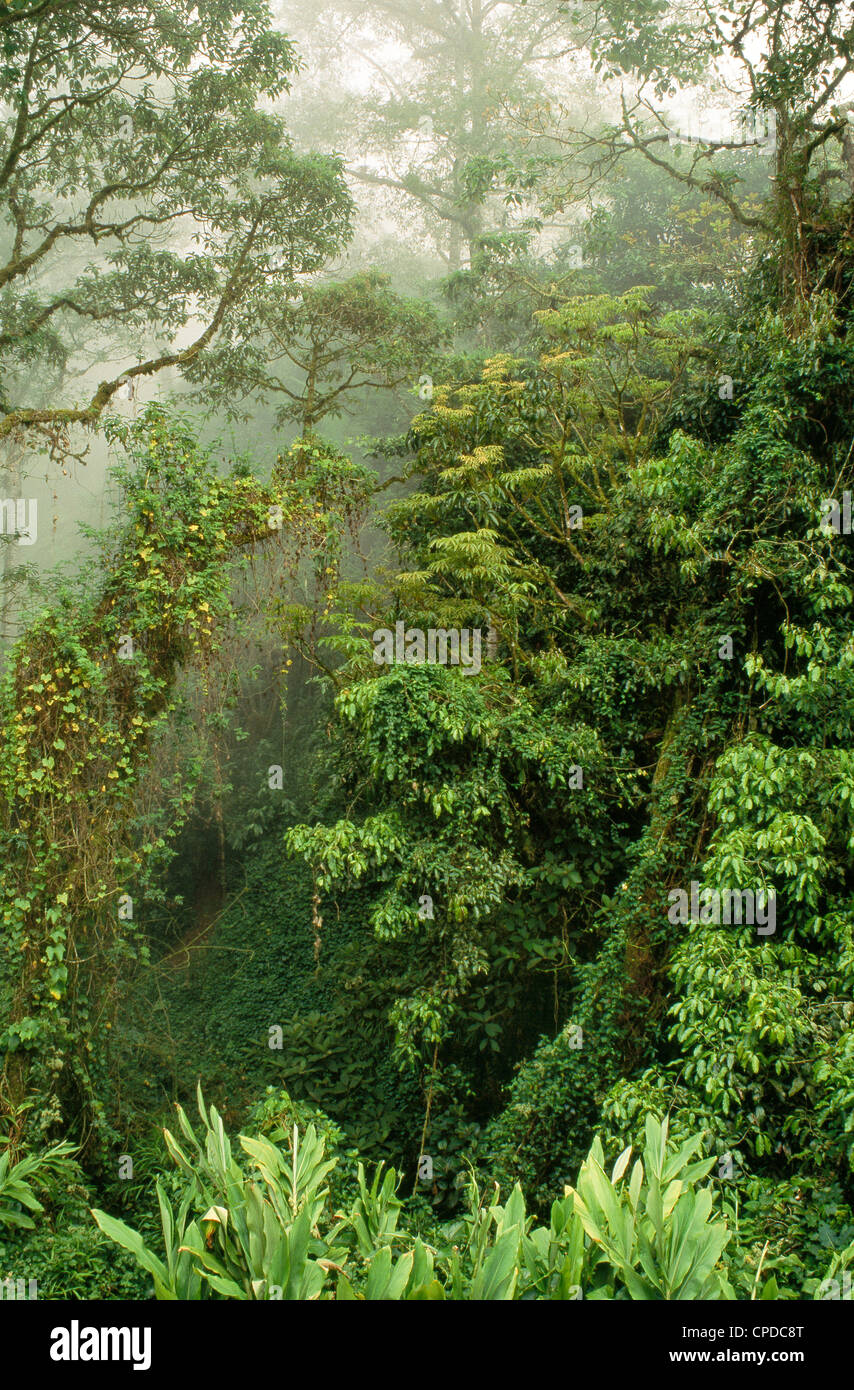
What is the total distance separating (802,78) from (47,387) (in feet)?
52.1

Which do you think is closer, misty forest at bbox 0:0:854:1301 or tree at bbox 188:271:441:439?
misty forest at bbox 0:0:854:1301

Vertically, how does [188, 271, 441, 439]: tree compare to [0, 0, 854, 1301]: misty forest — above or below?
above

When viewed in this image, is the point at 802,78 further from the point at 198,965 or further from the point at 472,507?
the point at 198,965

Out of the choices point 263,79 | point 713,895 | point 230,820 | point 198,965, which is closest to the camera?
point 713,895

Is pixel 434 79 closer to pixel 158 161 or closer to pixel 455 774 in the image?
pixel 158 161

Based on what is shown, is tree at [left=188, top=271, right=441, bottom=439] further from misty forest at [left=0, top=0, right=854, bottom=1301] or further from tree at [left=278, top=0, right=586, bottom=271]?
tree at [left=278, top=0, right=586, bottom=271]

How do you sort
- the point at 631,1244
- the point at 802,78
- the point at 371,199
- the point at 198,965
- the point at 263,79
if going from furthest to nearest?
the point at 371,199 < the point at 198,965 < the point at 263,79 < the point at 802,78 < the point at 631,1244

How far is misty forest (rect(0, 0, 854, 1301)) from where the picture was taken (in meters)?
4.23

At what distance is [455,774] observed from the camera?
262 inches

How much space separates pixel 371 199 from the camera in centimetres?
1717

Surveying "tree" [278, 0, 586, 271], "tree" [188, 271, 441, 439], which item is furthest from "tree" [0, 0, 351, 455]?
"tree" [278, 0, 586, 271]

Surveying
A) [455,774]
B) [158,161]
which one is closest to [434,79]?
[158,161]

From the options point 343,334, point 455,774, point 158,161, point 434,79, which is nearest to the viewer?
point 455,774

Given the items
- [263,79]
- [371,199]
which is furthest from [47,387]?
[263,79]
